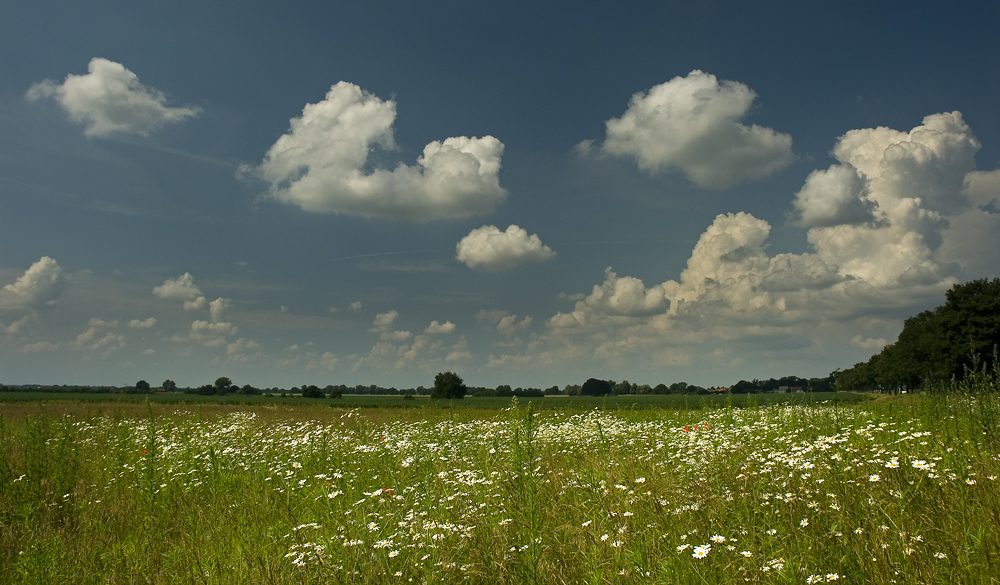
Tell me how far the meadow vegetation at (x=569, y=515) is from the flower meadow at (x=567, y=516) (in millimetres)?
24

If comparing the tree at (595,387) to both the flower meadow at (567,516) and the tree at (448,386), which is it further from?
the flower meadow at (567,516)

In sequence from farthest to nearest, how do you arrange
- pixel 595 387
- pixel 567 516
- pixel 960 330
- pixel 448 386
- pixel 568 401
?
pixel 595 387 < pixel 448 386 < pixel 960 330 < pixel 568 401 < pixel 567 516

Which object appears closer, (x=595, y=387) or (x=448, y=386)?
(x=448, y=386)

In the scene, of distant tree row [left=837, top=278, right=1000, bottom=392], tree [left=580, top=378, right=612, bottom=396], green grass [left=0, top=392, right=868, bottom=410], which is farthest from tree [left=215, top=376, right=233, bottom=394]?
distant tree row [left=837, top=278, right=1000, bottom=392]

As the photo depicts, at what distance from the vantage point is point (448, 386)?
7938 centimetres

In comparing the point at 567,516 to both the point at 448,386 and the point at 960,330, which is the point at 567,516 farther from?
the point at 448,386

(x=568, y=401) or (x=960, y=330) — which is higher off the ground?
(x=960, y=330)

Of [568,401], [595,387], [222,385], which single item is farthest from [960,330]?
[222,385]

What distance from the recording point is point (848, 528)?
387cm

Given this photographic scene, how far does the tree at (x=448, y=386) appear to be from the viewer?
79188mm

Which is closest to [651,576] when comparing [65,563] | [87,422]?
[65,563]

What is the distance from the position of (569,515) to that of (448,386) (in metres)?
75.6

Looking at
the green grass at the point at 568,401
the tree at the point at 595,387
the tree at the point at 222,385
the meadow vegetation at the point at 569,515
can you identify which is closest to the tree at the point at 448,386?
the green grass at the point at 568,401

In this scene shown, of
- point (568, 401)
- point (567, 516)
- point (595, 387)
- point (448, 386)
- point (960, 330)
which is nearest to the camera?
point (567, 516)
